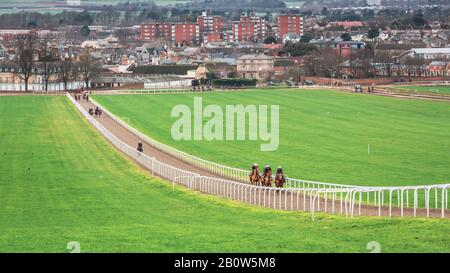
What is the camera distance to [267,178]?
31734 millimetres

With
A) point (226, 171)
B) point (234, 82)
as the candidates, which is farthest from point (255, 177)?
point (234, 82)

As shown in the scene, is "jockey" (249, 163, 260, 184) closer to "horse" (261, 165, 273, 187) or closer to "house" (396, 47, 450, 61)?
"horse" (261, 165, 273, 187)

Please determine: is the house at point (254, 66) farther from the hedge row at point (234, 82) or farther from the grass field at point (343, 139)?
the grass field at point (343, 139)

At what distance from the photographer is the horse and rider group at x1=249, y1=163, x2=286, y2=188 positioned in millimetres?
30844

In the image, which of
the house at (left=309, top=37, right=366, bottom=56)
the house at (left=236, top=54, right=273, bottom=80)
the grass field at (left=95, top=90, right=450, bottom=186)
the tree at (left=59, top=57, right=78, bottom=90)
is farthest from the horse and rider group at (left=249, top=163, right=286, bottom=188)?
the house at (left=309, top=37, right=366, bottom=56)

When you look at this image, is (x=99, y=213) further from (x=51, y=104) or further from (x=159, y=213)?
(x=51, y=104)

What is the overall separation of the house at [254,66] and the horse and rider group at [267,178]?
112626mm

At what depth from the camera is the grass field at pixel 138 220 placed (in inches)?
807

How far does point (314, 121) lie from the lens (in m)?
64.2

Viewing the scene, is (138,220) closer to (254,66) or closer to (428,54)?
(254,66)

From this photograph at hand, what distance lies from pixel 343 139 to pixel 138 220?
1063 inches

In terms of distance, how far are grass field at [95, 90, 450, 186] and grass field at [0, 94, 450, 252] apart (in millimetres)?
5298

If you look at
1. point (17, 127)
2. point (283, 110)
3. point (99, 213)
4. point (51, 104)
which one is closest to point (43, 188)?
point (99, 213)
